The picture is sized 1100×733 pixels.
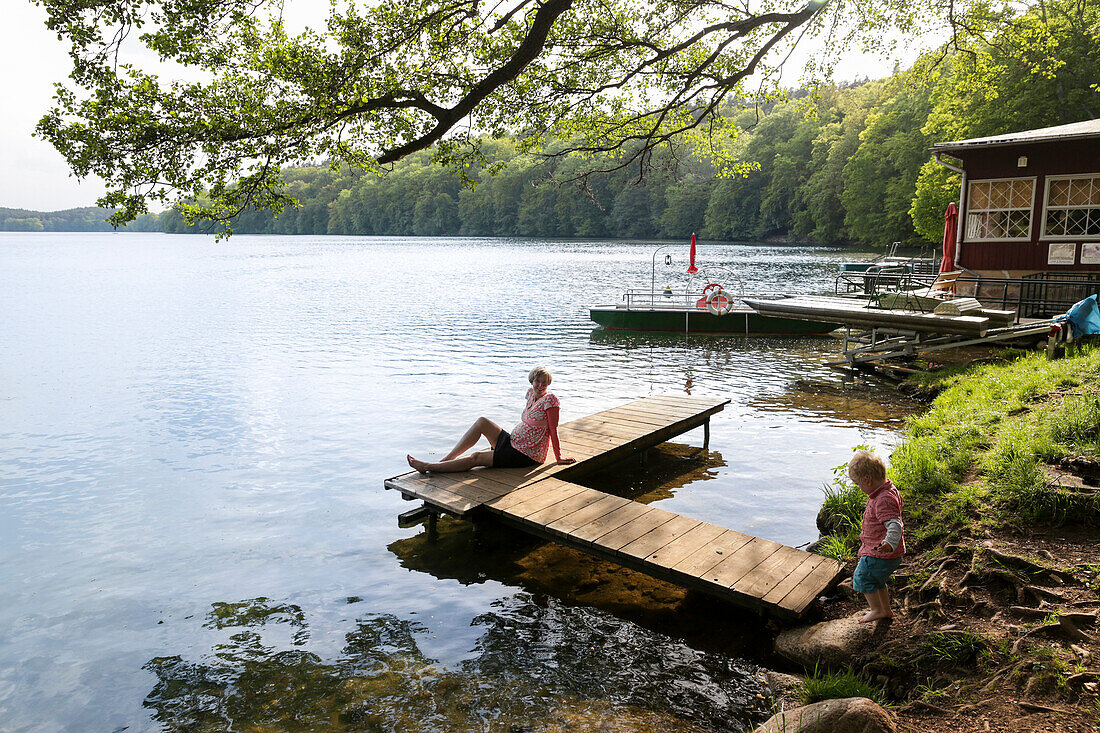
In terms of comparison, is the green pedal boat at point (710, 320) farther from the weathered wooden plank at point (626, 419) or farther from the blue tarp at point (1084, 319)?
the weathered wooden plank at point (626, 419)

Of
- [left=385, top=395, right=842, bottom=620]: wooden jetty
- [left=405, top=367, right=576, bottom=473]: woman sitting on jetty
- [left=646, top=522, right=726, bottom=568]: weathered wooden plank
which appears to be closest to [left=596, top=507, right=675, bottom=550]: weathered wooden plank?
[left=385, top=395, right=842, bottom=620]: wooden jetty

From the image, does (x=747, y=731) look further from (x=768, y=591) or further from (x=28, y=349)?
(x=28, y=349)

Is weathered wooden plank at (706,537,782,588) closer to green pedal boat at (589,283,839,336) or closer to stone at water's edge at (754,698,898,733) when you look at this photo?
stone at water's edge at (754,698,898,733)

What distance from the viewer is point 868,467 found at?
5.08 meters

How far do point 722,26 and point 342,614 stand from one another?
1100 cm

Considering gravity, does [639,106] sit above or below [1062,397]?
above

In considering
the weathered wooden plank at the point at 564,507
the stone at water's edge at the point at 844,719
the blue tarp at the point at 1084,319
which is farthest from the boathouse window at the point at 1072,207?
the stone at water's edge at the point at 844,719

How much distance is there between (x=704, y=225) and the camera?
10538cm

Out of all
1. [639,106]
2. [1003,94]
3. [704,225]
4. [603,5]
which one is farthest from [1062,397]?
[704,225]

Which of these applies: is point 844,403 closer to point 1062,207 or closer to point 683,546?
point 1062,207

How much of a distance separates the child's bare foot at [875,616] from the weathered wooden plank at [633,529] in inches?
80.7

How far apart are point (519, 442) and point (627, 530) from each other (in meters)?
2.16

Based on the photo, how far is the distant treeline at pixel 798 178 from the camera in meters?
22.7

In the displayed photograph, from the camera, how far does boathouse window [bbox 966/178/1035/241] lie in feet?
61.1
